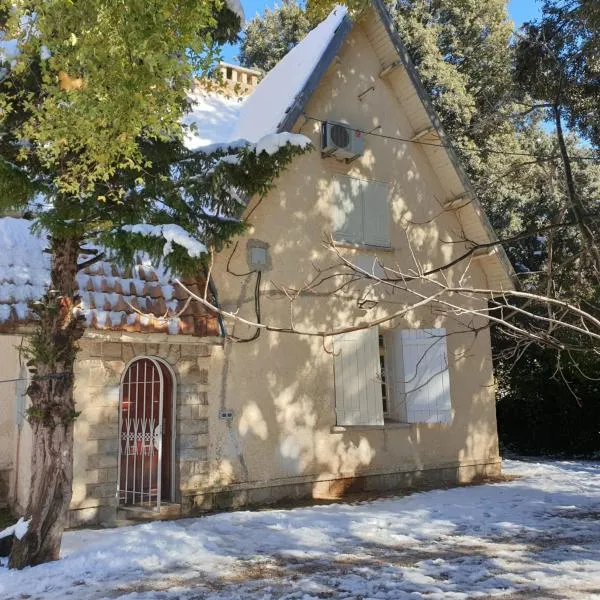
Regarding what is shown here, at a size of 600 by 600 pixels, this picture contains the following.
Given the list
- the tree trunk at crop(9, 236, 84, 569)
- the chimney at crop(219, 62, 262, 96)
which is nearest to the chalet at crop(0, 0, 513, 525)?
the tree trunk at crop(9, 236, 84, 569)

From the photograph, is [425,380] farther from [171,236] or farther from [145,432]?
[171,236]

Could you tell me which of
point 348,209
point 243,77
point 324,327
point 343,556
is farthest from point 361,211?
point 243,77

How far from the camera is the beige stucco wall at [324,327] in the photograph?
8.78 meters

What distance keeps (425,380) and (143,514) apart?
4.95m

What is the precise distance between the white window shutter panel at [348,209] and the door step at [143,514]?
4.92 meters

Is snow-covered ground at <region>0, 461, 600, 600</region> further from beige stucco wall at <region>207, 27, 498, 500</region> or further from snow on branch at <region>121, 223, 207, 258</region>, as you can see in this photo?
snow on branch at <region>121, 223, 207, 258</region>

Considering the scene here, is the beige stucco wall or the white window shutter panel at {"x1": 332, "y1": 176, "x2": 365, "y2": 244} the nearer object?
the beige stucco wall

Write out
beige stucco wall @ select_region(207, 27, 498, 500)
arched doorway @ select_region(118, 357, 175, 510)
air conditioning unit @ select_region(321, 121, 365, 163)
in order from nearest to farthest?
arched doorway @ select_region(118, 357, 175, 510) → beige stucco wall @ select_region(207, 27, 498, 500) → air conditioning unit @ select_region(321, 121, 365, 163)

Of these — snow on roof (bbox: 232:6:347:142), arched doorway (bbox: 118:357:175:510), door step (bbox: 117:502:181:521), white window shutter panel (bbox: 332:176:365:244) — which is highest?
snow on roof (bbox: 232:6:347:142)

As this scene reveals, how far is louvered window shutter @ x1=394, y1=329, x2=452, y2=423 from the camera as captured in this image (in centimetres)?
1009

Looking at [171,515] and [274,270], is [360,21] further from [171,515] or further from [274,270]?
[171,515]

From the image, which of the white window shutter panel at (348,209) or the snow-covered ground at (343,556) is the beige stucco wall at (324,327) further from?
the snow-covered ground at (343,556)

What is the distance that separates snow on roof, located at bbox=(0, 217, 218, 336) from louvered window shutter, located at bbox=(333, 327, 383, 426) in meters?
2.51

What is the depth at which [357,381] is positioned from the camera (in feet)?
31.8
